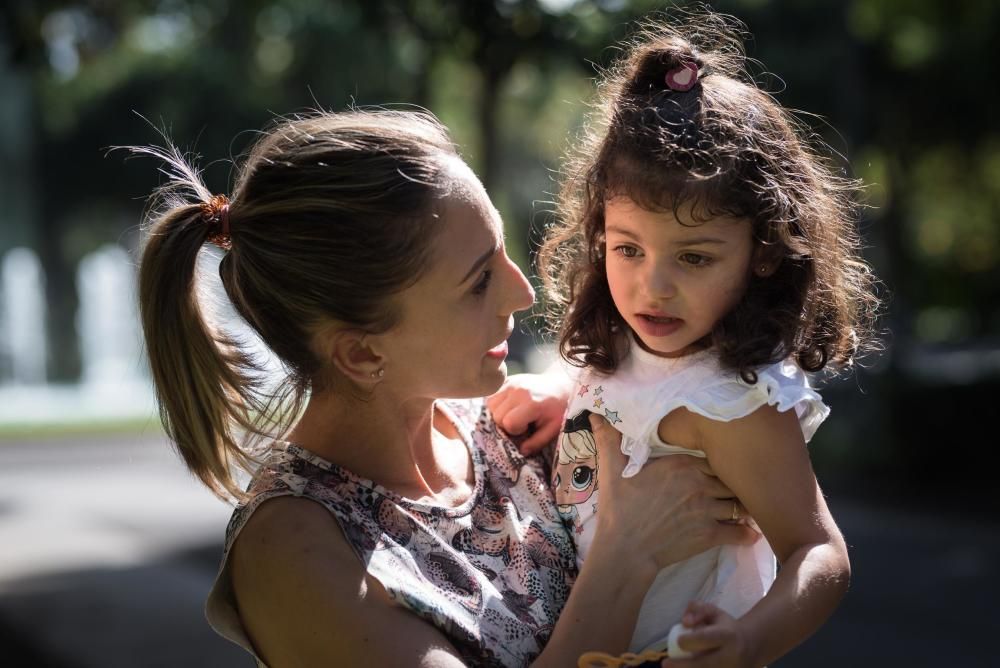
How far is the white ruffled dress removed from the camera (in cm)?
184

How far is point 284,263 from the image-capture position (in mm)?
1785

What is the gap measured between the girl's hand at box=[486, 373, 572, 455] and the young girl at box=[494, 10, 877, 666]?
108 mm

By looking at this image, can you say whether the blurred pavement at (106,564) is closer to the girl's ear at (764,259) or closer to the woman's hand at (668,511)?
the woman's hand at (668,511)

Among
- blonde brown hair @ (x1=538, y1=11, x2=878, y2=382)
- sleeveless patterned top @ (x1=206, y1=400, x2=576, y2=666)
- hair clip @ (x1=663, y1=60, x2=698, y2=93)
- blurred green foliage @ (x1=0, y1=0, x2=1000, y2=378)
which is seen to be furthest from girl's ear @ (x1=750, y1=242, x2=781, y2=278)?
blurred green foliage @ (x1=0, y1=0, x2=1000, y2=378)

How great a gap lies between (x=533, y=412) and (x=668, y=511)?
0.43 metres

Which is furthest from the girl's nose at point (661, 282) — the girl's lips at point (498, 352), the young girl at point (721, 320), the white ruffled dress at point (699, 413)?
the girl's lips at point (498, 352)

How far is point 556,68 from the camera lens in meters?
4.87

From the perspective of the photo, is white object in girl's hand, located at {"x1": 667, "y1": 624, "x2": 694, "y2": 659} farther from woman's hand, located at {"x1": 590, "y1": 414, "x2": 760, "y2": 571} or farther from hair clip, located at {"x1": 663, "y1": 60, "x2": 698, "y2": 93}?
hair clip, located at {"x1": 663, "y1": 60, "x2": 698, "y2": 93}

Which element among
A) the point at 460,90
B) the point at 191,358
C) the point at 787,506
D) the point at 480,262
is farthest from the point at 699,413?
the point at 460,90

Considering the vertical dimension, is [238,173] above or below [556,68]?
above

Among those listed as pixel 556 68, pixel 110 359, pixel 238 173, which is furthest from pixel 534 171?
pixel 238 173

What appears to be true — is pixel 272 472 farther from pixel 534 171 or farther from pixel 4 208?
pixel 534 171

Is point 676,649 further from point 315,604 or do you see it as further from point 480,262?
point 480,262

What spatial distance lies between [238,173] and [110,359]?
69.3 feet
